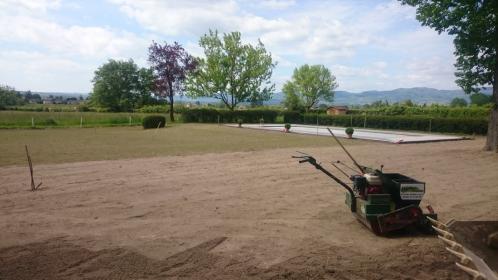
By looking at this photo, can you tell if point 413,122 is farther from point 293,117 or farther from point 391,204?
point 391,204

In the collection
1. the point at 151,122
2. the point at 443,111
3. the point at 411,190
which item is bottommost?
the point at 151,122

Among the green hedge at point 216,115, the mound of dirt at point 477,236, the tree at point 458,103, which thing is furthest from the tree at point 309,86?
the mound of dirt at point 477,236

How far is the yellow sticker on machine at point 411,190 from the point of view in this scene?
17.0 feet

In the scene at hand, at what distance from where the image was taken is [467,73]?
1579 cm

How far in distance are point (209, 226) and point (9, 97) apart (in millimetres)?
60254

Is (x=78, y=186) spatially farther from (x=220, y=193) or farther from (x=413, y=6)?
(x=413, y=6)

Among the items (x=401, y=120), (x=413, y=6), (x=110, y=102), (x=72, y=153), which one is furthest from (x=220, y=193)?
(x=110, y=102)

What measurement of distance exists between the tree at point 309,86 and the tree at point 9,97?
133 ft

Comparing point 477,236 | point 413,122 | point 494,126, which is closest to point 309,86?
point 413,122

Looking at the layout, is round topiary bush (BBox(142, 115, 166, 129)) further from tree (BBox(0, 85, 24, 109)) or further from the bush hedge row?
tree (BBox(0, 85, 24, 109))

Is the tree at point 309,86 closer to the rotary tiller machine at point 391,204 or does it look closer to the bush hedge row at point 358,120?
the bush hedge row at point 358,120

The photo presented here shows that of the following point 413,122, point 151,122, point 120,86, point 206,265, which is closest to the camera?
point 206,265

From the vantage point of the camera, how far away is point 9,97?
184 ft

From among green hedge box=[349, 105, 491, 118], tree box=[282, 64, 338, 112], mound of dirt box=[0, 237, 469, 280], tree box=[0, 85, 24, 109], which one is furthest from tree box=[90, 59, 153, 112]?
mound of dirt box=[0, 237, 469, 280]
